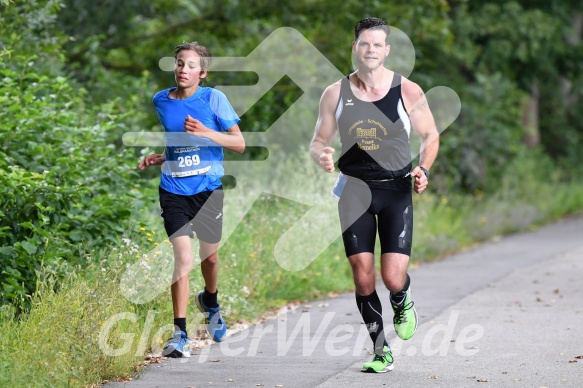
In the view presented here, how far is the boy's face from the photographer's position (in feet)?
25.2

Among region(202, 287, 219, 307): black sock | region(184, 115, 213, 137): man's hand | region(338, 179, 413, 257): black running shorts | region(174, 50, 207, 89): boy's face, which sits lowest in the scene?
region(202, 287, 219, 307): black sock

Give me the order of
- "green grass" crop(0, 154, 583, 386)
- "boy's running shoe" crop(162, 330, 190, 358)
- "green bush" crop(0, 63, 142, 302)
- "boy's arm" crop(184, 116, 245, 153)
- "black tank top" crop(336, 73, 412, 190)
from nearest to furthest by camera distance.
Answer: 1. "green grass" crop(0, 154, 583, 386)
2. "black tank top" crop(336, 73, 412, 190)
3. "boy's arm" crop(184, 116, 245, 153)
4. "boy's running shoe" crop(162, 330, 190, 358)
5. "green bush" crop(0, 63, 142, 302)

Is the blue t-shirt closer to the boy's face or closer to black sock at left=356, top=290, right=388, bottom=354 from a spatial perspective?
the boy's face

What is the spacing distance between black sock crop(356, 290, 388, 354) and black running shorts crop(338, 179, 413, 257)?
13.1 inches

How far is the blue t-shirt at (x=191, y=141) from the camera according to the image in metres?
7.71

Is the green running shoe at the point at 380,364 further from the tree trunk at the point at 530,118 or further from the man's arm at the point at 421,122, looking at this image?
the tree trunk at the point at 530,118

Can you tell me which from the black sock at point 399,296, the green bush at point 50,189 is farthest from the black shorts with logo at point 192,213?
the black sock at point 399,296

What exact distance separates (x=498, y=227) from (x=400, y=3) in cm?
549

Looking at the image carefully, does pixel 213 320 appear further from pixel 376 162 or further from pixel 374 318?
pixel 376 162

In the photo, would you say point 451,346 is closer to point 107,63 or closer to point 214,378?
point 214,378

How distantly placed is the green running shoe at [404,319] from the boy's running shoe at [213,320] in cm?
161

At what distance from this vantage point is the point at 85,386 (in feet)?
21.3

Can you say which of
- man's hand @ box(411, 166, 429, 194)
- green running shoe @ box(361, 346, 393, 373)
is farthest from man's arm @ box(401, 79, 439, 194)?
green running shoe @ box(361, 346, 393, 373)

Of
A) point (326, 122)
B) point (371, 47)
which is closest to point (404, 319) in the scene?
point (326, 122)
